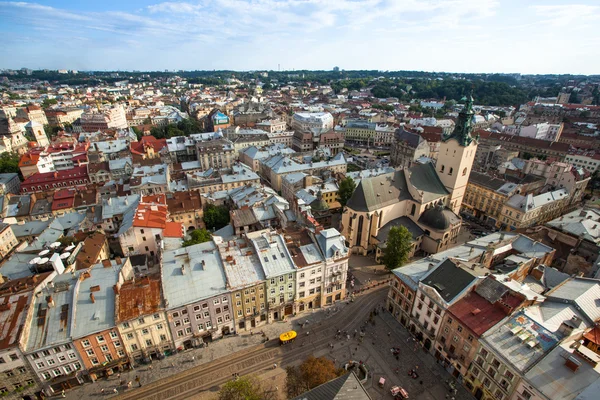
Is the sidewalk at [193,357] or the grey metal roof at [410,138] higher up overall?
the grey metal roof at [410,138]

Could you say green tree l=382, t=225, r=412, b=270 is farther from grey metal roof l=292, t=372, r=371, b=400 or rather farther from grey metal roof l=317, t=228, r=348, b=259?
grey metal roof l=292, t=372, r=371, b=400

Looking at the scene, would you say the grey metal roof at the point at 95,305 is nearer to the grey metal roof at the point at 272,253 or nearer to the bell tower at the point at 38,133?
the grey metal roof at the point at 272,253

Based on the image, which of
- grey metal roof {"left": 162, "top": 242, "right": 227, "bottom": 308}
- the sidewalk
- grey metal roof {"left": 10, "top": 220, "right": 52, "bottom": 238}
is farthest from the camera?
grey metal roof {"left": 10, "top": 220, "right": 52, "bottom": 238}

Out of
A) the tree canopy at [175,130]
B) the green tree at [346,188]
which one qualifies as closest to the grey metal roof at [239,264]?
the green tree at [346,188]

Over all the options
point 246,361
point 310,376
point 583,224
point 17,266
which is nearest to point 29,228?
point 17,266

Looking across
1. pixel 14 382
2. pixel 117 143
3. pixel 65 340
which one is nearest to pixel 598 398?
pixel 65 340

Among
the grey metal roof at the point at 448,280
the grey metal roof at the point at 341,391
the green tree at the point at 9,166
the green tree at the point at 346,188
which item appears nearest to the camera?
the grey metal roof at the point at 341,391

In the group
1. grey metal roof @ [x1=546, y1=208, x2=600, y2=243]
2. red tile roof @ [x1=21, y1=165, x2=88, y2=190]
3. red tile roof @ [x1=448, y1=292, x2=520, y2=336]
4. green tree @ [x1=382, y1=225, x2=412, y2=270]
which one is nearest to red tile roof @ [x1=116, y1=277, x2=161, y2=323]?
green tree @ [x1=382, y1=225, x2=412, y2=270]
